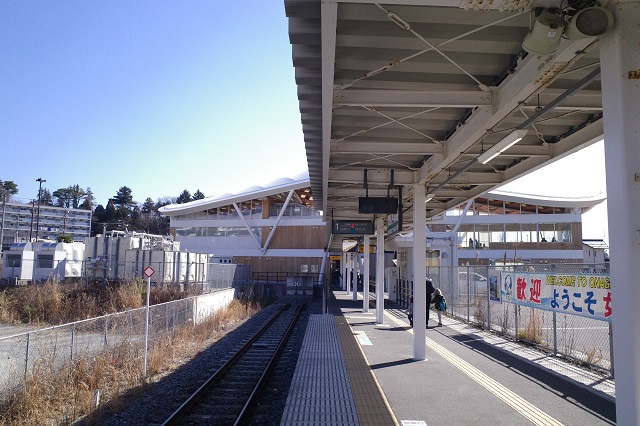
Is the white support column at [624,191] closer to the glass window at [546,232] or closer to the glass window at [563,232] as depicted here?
the glass window at [546,232]

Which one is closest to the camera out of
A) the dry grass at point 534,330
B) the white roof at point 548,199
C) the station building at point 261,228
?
the dry grass at point 534,330

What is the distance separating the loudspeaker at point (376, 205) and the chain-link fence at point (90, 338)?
609cm

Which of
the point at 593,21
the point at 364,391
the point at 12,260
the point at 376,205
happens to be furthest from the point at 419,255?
the point at 12,260

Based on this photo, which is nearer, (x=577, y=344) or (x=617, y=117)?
(x=617, y=117)

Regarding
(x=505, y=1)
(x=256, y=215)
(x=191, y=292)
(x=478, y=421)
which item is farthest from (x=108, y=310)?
(x=256, y=215)

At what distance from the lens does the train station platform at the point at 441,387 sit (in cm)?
673

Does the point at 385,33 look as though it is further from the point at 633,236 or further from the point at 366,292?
the point at 366,292

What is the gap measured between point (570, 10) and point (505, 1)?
0.54 metres

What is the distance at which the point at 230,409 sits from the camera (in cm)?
864

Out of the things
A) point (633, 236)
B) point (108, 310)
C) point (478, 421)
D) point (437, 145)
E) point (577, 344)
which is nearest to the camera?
point (633, 236)

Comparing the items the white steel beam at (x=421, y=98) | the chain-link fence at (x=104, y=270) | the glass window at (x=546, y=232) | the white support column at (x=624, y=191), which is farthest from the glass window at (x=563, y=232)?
the white support column at (x=624, y=191)

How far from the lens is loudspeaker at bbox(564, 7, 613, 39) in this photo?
156 inches

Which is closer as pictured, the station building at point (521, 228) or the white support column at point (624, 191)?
the white support column at point (624, 191)

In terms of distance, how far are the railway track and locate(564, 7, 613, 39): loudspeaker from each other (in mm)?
6551
